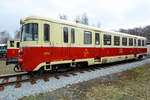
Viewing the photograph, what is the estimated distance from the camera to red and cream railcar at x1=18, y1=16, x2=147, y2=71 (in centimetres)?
502

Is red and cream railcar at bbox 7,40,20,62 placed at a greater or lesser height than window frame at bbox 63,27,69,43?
lesser

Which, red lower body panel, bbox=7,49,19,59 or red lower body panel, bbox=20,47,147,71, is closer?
red lower body panel, bbox=20,47,147,71

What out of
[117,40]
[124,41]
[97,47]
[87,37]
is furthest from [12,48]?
[124,41]

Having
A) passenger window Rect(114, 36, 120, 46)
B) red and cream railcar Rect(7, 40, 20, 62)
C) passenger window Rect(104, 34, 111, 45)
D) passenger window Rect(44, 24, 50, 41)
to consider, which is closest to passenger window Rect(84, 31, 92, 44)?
passenger window Rect(104, 34, 111, 45)

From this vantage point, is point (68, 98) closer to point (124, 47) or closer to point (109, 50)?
point (109, 50)

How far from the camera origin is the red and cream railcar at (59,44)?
5023mm

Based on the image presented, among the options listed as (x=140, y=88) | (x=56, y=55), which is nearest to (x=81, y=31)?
(x=56, y=55)

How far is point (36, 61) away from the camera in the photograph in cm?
503

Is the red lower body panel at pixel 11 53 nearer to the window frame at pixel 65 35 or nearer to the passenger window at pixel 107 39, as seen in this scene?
the window frame at pixel 65 35

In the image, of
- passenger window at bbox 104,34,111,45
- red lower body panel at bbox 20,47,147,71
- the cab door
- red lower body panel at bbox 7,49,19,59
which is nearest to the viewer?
red lower body panel at bbox 20,47,147,71

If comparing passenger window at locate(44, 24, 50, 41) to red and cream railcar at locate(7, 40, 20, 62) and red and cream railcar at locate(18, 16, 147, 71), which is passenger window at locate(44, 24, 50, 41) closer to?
red and cream railcar at locate(18, 16, 147, 71)

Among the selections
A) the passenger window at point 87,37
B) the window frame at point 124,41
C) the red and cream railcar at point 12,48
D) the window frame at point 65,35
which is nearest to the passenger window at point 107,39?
the passenger window at point 87,37

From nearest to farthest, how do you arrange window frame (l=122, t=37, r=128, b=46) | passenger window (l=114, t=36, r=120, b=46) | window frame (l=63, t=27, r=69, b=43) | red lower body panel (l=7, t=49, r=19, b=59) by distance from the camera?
1. window frame (l=63, t=27, r=69, b=43)
2. passenger window (l=114, t=36, r=120, b=46)
3. window frame (l=122, t=37, r=128, b=46)
4. red lower body panel (l=7, t=49, r=19, b=59)

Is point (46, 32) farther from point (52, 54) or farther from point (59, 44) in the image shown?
point (52, 54)
